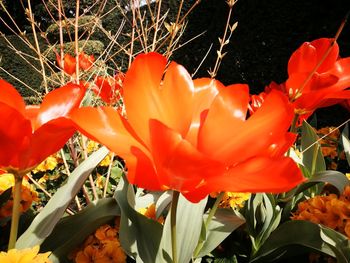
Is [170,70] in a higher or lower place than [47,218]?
higher

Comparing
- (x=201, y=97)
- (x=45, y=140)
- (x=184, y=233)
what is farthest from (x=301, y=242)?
(x=45, y=140)

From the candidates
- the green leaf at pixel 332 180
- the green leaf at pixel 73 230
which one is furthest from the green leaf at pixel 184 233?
the green leaf at pixel 332 180

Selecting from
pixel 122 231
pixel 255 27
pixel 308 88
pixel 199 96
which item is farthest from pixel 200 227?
pixel 255 27

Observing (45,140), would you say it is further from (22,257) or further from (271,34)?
(271,34)

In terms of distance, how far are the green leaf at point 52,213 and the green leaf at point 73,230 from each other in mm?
70

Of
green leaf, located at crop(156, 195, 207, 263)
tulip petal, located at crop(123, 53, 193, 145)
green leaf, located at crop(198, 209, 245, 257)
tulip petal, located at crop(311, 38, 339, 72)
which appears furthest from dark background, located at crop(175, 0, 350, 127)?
tulip petal, located at crop(123, 53, 193, 145)

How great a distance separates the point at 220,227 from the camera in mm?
828

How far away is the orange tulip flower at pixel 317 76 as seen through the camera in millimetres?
855

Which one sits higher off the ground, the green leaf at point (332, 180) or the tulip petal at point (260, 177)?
the tulip petal at point (260, 177)

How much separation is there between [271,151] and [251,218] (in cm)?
45

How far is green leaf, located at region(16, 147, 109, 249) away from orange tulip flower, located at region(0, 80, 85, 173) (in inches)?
4.3

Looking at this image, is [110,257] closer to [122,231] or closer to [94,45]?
[122,231]

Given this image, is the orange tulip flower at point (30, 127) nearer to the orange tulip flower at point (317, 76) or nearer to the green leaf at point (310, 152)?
the orange tulip flower at point (317, 76)

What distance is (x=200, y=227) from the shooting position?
2.39 ft
